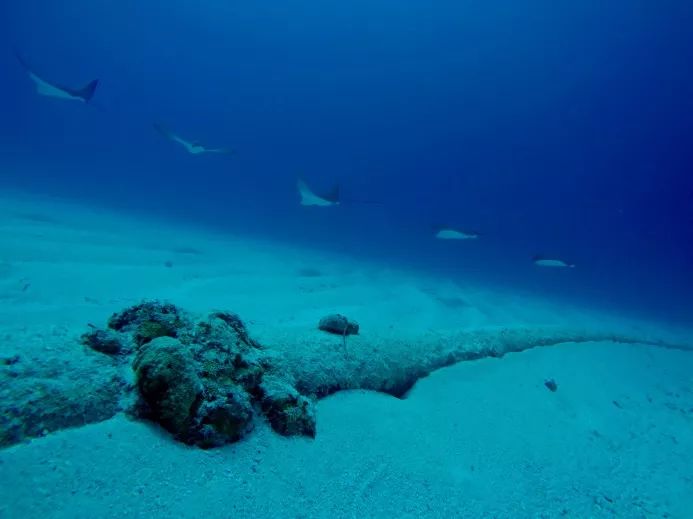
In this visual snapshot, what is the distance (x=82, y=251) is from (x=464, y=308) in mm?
7187

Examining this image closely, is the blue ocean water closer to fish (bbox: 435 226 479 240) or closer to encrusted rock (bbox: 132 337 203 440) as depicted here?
fish (bbox: 435 226 479 240)

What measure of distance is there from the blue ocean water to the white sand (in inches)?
612

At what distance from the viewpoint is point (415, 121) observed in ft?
206

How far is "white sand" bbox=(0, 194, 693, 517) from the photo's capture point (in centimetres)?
139

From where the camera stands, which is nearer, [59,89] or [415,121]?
[59,89]

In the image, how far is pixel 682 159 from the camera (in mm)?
46781

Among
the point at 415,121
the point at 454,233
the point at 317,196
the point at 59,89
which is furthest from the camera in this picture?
the point at 415,121

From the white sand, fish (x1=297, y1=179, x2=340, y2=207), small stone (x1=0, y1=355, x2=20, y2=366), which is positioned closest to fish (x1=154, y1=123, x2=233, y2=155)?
fish (x1=297, y1=179, x2=340, y2=207)

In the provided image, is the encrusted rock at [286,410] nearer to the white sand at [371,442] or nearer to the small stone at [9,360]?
the white sand at [371,442]

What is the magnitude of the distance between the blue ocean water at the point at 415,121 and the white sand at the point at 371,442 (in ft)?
51.0

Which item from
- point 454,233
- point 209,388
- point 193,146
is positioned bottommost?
point 209,388

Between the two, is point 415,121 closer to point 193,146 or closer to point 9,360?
point 193,146

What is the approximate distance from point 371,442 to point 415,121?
219 feet

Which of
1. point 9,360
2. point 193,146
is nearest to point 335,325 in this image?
point 9,360
